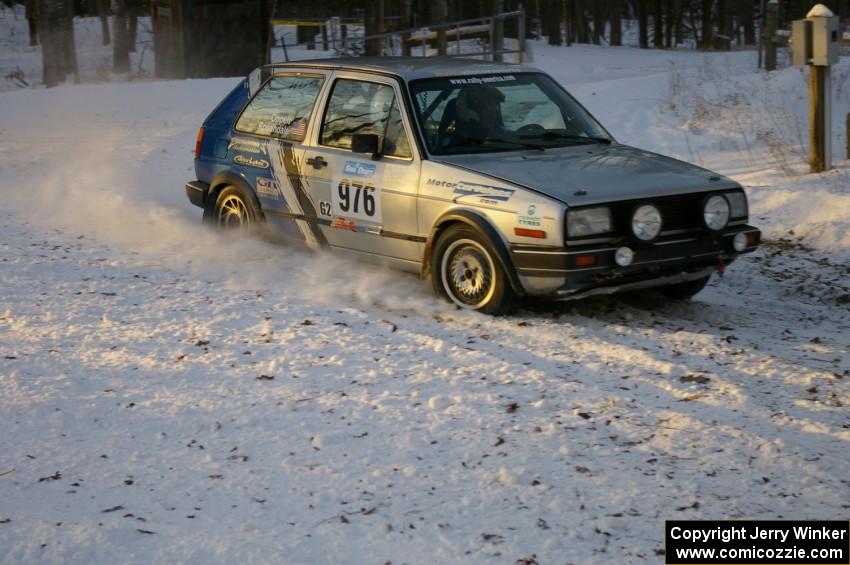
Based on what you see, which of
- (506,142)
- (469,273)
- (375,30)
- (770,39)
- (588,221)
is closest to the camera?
(588,221)

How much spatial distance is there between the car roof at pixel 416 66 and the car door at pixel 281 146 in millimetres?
179

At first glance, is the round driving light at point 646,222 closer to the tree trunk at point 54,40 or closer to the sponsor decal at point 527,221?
the sponsor decal at point 527,221

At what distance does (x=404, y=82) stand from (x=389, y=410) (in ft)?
10.5

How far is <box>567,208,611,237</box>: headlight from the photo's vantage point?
6.72 meters

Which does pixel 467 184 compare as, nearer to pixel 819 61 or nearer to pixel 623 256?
pixel 623 256

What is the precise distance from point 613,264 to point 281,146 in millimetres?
3095

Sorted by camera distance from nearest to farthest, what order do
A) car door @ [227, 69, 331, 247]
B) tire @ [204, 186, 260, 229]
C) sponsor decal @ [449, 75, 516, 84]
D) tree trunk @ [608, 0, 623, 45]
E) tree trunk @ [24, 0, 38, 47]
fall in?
sponsor decal @ [449, 75, 516, 84], car door @ [227, 69, 331, 247], tire @ [204, 186, 260, 229], tree trunk @ [24, 0, 38, 47], tree trunk @ [608, 0, 623, 45]

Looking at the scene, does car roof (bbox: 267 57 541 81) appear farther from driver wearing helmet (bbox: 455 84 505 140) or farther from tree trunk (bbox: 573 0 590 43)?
tree trunk (bbox: 573 0 590 43)

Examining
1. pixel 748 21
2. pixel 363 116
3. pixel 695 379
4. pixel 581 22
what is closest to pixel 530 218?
pixel 695 379

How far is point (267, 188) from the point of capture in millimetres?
8961

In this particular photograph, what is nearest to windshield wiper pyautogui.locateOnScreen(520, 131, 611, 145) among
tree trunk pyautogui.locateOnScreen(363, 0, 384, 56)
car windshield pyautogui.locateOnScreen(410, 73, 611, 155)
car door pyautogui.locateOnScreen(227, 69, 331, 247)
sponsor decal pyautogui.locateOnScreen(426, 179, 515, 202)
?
car windshield pyautogui.locateOnScreen(410, 73, 611, 155)

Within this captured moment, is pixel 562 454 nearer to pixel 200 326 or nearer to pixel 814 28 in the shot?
pixel 200 326

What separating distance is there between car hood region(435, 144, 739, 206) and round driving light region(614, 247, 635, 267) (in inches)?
12.1

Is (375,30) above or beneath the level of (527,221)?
above
